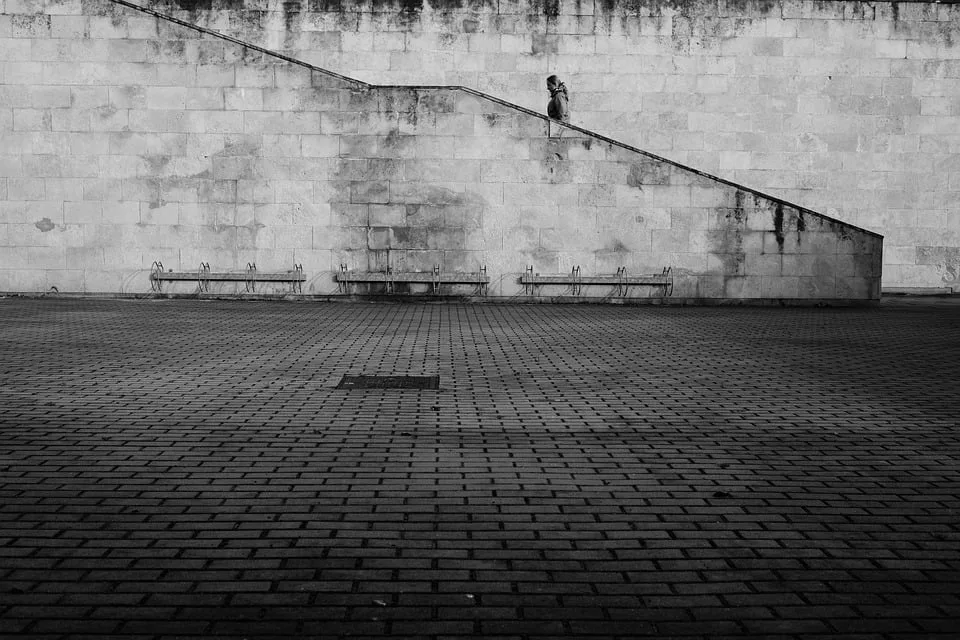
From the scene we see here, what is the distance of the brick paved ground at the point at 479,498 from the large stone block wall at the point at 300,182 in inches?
342

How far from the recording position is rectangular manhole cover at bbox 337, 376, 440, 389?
897 cm

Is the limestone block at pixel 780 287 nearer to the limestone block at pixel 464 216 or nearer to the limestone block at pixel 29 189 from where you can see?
the limestone block at pixel 464 216

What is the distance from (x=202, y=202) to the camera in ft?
64.3

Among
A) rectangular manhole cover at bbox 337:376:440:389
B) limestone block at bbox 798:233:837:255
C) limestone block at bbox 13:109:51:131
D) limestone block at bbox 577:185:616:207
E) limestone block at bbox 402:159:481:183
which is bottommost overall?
rectangular manhole cover at bbox 337:376:440:389

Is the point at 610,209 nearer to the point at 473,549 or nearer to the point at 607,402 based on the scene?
the point at 607,402

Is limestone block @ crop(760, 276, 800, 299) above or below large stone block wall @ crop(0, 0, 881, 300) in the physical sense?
below

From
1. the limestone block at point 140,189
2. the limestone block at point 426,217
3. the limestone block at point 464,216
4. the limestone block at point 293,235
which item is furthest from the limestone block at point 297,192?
the limestone block at point 464,216

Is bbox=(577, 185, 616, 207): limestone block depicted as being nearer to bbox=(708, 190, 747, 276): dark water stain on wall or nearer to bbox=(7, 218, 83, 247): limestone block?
bbox=(708, 190, 747, 276): dark water stain on wall

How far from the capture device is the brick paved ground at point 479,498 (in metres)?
3.76

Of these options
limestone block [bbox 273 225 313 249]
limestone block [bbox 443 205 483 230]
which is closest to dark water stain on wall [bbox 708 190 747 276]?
limestone block [bbox 443 205 483 230]

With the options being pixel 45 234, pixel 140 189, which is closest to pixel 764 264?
pixel 140 189

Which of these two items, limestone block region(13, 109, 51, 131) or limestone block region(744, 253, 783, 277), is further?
limestone block region(13, 109, 51, 131)

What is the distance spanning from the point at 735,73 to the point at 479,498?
2012 cm

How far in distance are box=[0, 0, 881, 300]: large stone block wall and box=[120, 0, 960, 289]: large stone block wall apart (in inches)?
161
